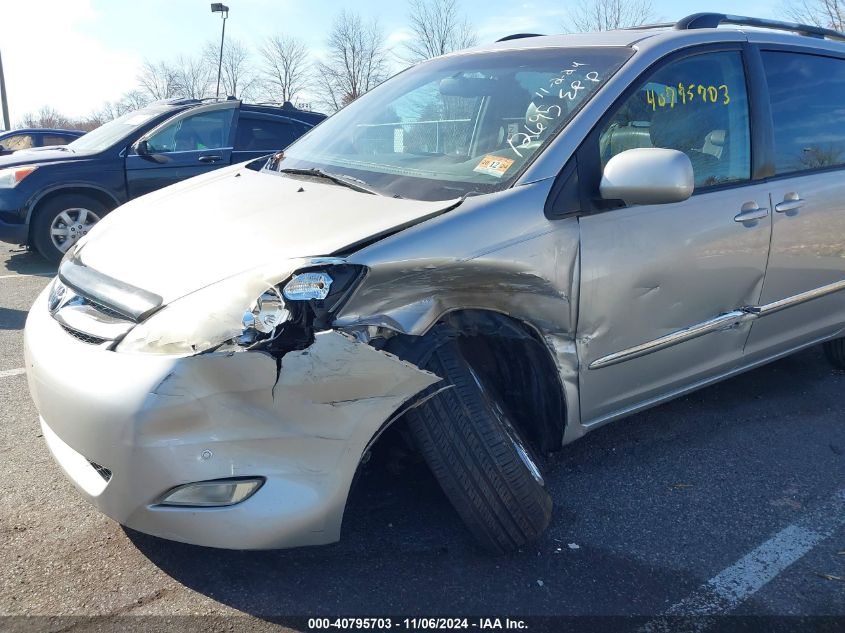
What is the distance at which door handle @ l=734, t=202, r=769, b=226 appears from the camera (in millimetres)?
2934

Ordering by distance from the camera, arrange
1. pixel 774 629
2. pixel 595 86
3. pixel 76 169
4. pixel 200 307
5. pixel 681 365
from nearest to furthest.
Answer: pixel 200 307, pixel 774 629, pixel 595 86, pixel 681 365, pixel 76 169

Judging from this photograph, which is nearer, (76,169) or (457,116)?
(457,116)

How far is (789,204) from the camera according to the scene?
3.16 m

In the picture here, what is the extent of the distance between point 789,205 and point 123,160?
21.2 ft

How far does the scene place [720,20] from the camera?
330cm

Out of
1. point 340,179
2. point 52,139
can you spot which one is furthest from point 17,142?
point 340,179

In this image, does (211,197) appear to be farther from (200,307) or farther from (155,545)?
(155,545)

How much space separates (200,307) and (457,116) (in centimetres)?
151

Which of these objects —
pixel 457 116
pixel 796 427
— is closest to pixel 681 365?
pixel 796 427

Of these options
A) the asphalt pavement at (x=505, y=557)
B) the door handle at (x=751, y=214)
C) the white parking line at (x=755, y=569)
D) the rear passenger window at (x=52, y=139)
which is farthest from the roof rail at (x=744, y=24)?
the rear passenger window at (x=52, y=139)

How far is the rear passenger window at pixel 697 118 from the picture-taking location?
2.70 meters

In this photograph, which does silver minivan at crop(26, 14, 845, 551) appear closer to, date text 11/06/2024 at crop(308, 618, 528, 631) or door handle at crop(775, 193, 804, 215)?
door handle at crop(775, 193, 804, 215)

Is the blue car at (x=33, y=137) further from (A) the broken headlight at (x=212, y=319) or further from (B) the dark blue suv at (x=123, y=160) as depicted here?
(A) the broken headlight at (x=212, y=319)

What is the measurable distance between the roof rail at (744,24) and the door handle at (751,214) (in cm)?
82
